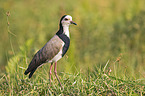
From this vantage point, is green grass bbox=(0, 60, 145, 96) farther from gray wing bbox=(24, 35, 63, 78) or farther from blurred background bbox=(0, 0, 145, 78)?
blurred background bbox=(0, 0, 145, 78)

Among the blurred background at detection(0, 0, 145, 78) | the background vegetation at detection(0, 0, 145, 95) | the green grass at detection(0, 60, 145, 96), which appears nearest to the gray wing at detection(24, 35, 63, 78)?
the background vegetation at detection(0, 0, 145, 95)

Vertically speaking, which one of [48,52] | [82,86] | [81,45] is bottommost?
[82,86]

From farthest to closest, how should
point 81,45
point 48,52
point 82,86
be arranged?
point 81,45 → point 48,52 → point 82,86

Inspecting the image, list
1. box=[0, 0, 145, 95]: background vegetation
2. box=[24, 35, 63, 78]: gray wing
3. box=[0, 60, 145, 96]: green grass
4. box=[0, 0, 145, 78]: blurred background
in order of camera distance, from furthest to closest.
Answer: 1. box=[0, 0, 145, 78]: blurred background
2. box=[24, 35, 63, 78]: gray wing
3. box=[0, 0, 145, 95]: background vegetation
4. box=[0, 60, 145, 96]: green grass

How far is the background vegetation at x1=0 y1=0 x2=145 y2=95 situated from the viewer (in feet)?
15.3

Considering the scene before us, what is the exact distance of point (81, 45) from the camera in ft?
32.8

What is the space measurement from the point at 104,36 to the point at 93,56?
30.2 inches

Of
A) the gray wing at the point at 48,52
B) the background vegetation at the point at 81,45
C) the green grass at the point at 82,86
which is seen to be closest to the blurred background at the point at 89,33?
the background vegetation at the point at 81,45

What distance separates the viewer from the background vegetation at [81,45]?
183 inches

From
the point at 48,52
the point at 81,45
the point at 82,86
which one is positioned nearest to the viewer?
the point at 82,86

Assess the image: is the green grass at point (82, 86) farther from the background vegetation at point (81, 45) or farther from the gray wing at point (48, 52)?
the gray wing at point (48, 52)

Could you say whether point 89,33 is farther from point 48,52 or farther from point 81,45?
point 48,52

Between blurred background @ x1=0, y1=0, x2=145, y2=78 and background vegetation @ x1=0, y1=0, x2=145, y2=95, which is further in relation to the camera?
blurred background @ x1=0, y1=0, x2=145, y2=78

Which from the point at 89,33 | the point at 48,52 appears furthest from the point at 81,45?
the point at 48,52
